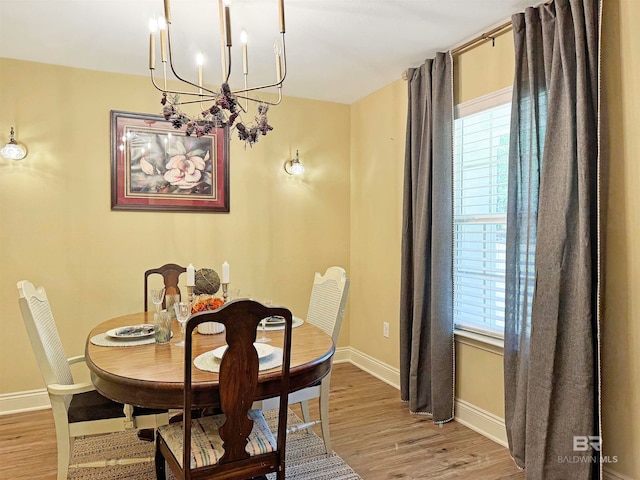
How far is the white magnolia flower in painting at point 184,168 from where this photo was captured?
356 centimetres

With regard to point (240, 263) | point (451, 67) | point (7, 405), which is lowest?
point (7, 405)

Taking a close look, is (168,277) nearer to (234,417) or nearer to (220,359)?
(220,359)

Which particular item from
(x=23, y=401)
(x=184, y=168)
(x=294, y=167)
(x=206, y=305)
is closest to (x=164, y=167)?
(x=184, y=168)

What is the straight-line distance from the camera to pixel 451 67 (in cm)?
295

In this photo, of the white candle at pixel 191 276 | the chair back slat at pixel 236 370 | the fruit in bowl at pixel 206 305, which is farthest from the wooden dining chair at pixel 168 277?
the chair back slat at pixel 236 370

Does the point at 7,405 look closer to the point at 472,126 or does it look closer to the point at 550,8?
the point at 472,126

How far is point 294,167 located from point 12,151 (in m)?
2.12

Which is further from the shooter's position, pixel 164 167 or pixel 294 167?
pixel 294 167

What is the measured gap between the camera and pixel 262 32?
2.73 m

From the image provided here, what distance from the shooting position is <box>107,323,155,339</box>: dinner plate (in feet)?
7.15

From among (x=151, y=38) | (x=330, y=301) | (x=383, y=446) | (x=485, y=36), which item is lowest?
(x=383, y=446)

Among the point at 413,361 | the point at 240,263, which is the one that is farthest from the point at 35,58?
the point at 413,361

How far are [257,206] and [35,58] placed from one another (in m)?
1.94

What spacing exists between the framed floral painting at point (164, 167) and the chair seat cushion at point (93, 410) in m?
1.76
